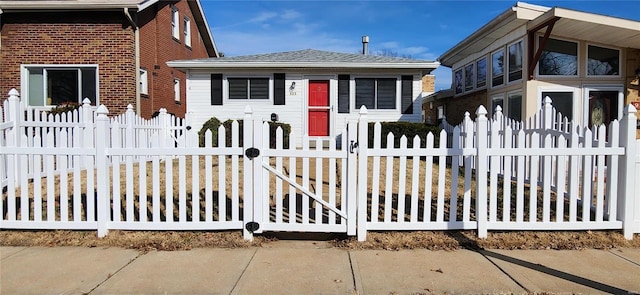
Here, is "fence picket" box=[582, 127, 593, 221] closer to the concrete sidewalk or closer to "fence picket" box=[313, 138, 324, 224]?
the concrete sidewalk

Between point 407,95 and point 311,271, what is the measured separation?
11.3m

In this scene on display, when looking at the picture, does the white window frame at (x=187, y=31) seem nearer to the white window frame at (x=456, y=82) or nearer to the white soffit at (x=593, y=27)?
the white window frame at (x=456, y=82)

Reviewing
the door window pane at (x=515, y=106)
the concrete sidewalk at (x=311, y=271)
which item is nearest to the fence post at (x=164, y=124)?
the concrete sidewalk at (x=311, y=271)

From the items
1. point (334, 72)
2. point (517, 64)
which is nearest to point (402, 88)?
point (334, 72)

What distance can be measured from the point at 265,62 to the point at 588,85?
9.41m

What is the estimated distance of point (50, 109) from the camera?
13.4m

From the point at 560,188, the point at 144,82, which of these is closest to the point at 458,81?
the point at 144,82

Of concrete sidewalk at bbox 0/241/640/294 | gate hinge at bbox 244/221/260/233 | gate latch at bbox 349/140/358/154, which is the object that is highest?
gate latch at bbox 349/140/358/154

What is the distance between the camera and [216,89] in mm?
14453

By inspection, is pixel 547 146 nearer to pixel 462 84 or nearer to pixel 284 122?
pixel 284 122

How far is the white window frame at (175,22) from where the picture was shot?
17.2 meters

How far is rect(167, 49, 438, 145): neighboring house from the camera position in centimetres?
1435

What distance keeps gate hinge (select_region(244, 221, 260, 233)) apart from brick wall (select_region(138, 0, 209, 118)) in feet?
36.6

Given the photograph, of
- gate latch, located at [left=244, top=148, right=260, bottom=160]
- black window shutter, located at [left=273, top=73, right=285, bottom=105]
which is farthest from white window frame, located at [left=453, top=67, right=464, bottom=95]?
gate latch, located at [left=244, top=148, right=260, bottom=160]
